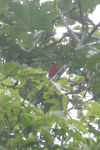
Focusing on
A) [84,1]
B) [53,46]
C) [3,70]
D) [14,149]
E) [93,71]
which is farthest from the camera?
[53,46]

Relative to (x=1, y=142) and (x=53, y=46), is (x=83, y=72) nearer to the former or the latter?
(x=53, y=46)

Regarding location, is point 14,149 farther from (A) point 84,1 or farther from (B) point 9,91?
(A) point 84,1

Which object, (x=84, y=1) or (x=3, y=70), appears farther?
(x=84, y=1)

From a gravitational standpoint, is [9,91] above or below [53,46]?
below

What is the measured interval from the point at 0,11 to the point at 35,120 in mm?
1209

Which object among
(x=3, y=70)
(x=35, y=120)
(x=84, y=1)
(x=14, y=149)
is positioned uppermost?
(x=84, y=1)

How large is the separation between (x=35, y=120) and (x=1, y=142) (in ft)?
0.50

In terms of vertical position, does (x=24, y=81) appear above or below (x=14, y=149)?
above

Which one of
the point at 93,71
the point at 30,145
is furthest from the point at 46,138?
the point at 93,71

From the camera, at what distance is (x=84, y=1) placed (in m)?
1.51

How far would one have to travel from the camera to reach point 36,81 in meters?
0.75

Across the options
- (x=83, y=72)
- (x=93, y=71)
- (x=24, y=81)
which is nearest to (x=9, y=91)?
(x=24, y=81)

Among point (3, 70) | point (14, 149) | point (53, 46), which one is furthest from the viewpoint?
point (53, 46)

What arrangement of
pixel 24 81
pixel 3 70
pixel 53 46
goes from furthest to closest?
pixel 53 46 → pixel 3 70 → pixel 24 81
